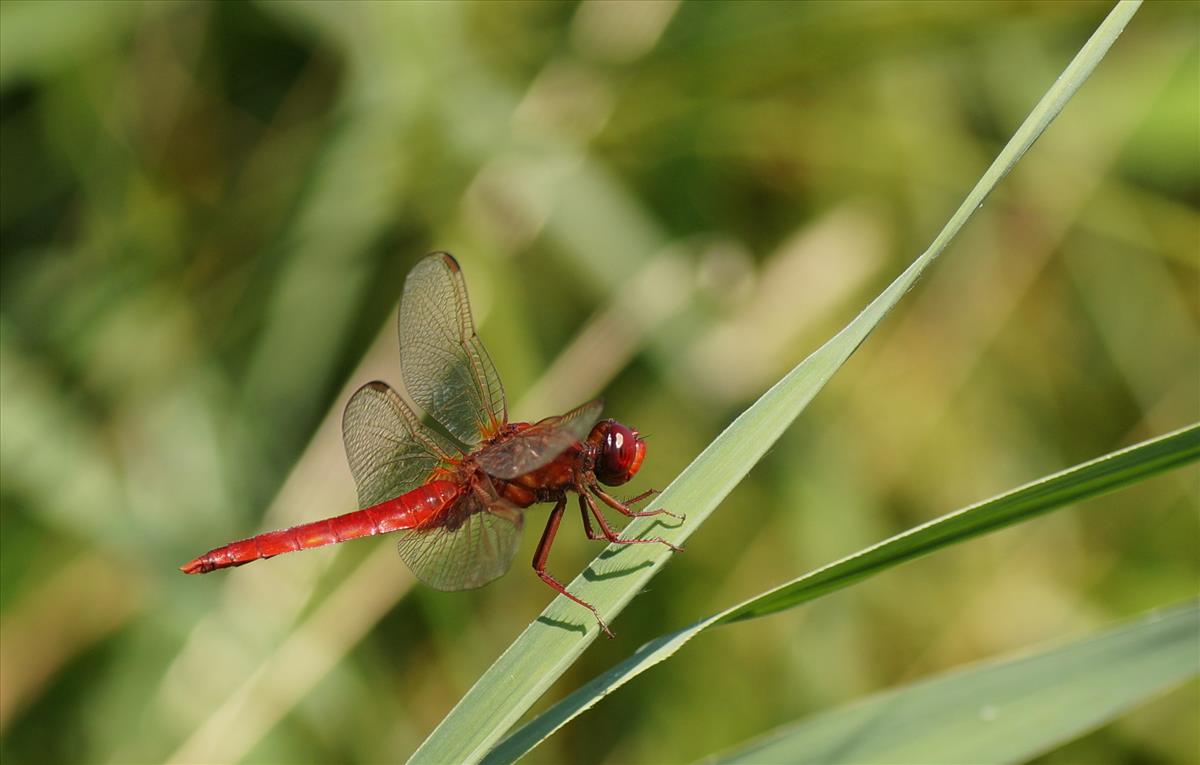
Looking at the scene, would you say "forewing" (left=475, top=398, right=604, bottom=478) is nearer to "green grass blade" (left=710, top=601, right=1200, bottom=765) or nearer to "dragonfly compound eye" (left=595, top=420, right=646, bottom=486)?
"dragonfly compound eye" (left=595, top=420, right=646, bottom=486)

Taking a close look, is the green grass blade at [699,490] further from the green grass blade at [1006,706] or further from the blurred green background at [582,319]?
the blurred green background at [582,319]

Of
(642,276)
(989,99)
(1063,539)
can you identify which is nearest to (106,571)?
(642,276)

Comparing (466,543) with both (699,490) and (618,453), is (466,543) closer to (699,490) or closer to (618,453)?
(618,453)

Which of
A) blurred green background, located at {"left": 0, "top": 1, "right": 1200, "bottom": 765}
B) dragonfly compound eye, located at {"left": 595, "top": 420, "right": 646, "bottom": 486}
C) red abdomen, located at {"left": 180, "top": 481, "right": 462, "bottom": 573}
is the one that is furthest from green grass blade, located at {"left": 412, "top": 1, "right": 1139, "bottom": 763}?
blurred green background, located at {"left": 0, "top": 1, "right": 1200, "bottom": 765}

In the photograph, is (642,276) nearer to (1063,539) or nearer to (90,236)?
(1063,539)

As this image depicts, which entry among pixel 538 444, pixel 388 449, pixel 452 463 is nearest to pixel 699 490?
pixel 538 444

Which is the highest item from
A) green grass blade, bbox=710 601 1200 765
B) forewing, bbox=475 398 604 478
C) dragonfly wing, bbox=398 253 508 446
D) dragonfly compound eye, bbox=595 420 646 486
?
dragonfly wing, bbox=398 253 508 446
